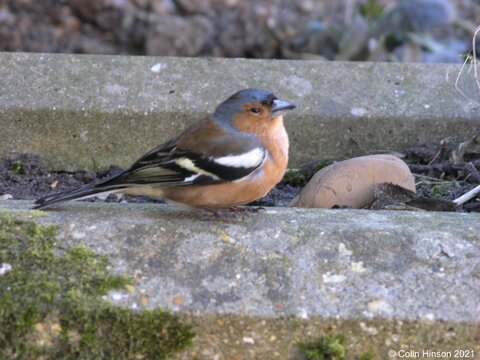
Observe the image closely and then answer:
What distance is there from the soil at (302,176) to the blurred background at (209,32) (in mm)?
3097

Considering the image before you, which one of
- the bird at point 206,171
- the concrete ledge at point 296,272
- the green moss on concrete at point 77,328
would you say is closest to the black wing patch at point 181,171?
the bird at point 206,171

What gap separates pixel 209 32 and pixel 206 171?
4.99m

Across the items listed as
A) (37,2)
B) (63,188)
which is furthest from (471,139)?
(37,2)

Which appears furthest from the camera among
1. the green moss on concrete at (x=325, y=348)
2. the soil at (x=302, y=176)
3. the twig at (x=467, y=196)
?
the soil at (x=302, y=176)

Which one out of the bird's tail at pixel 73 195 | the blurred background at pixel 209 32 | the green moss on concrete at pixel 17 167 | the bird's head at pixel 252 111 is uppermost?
the bird's head at pixel 252 111

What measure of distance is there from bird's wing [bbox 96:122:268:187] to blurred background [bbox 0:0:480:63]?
4.31m

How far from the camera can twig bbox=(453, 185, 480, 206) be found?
15.5 feet

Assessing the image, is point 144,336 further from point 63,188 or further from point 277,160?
point 63,188

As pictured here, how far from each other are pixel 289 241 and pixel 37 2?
6125 millimetres

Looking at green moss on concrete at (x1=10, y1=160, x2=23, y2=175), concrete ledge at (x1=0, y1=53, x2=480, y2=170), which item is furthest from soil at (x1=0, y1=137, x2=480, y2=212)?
concrete ledge at (x1=0, y1=53, x2=480, y2=170)

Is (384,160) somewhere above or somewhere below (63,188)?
above

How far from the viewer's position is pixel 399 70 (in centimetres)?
583

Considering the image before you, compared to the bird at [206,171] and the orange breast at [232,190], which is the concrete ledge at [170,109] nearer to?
the bird at [206,171]

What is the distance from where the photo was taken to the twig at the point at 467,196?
186 inches
